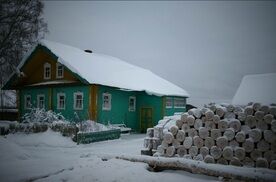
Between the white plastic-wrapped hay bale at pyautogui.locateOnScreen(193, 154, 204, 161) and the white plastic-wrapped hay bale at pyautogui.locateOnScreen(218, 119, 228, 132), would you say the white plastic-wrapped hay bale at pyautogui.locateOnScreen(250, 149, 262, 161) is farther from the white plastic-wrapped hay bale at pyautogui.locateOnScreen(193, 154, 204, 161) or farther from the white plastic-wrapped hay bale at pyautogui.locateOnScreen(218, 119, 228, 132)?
the white plastic-wrapped hay bale at pyautogui.locateOnScreen(193, 154, 204, 161)

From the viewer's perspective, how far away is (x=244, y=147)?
352 inches

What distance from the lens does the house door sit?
24094 mm

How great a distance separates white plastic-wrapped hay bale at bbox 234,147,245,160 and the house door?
15166 millimetres

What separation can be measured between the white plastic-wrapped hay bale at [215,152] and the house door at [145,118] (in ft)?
48.3

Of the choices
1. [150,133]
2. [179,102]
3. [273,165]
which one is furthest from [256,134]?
[179,102]

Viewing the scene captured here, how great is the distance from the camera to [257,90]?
21.8 m

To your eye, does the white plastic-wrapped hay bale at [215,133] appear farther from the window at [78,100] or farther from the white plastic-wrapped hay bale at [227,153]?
the window at [78,100]

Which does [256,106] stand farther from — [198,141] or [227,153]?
[198,141]

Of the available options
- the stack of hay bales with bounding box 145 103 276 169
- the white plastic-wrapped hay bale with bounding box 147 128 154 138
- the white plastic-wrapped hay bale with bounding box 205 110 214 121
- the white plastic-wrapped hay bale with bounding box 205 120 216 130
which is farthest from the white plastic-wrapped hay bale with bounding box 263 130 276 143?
the white plastic-wrapped hay bale with bounding box 147 128 154 138

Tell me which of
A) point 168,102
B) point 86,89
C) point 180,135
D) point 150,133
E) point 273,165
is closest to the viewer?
Answer: point 273,165

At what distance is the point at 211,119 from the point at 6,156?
743 centimetres

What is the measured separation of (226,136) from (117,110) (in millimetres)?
13939

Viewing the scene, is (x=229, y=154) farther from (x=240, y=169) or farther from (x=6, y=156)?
(x=6, y=156)

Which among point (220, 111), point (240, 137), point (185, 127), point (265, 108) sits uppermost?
point (265, 108)
